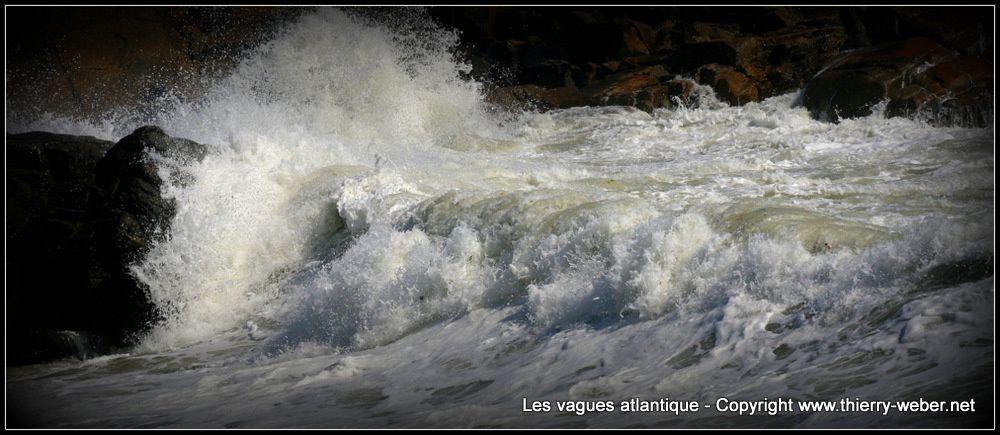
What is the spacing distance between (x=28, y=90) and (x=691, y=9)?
1584 centimetres

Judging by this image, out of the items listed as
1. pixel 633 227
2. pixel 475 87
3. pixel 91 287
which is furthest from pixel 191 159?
pixel 475 87

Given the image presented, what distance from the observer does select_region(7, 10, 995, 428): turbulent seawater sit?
365cm

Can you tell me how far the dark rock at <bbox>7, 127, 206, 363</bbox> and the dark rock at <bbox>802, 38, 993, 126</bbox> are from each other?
870 cm

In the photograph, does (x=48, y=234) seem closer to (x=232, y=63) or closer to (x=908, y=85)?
(x=908, y=85)

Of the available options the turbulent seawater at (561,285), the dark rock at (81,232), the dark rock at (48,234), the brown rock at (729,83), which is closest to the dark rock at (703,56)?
the brown rock at (729,83)

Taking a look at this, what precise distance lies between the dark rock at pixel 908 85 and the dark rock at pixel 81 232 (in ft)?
28.5

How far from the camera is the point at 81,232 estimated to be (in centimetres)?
729

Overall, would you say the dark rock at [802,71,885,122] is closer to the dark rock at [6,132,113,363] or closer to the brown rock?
the brown rock

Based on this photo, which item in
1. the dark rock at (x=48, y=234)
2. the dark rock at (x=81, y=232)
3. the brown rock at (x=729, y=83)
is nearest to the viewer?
the dark rock at (x=81, y=232)

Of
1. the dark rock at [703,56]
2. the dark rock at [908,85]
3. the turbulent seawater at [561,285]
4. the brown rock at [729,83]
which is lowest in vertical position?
the turbulent seawater at [561,285]

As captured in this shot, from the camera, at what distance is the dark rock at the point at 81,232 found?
273 inches

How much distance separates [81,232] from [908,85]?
10.0m

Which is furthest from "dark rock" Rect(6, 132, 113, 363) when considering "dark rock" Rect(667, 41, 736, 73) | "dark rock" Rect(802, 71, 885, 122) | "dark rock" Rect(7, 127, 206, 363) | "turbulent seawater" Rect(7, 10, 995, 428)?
"dark rock" Rect(667, 41, 736, 73)

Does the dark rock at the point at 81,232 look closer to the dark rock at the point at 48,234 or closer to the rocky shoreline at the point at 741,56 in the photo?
the dark rock at the point at 48,234
